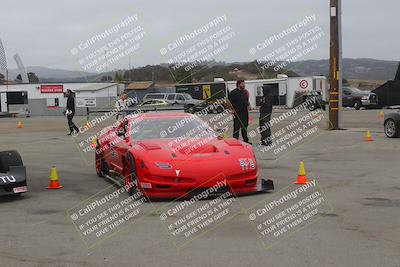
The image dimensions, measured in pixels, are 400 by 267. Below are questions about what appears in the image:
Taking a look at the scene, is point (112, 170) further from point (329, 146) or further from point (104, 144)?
point (329, 146)

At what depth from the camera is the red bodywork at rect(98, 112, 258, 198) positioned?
301 inches

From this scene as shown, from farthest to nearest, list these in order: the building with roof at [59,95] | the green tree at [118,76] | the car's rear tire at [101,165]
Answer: the green tree at [118,76] < the building with roof at [59,95] < the car's rear tire at [101,165]

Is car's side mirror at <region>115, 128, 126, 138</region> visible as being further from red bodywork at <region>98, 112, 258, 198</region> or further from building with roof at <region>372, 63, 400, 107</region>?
building with roof at <region>372, 63, 400, 107</region>

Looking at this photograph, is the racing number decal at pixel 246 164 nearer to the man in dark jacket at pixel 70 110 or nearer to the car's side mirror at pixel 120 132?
the car's side mirror at pixel 120 132

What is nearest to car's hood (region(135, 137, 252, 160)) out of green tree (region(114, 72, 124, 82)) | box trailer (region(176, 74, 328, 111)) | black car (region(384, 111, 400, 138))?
black car (region(384, 111, 400, 138))

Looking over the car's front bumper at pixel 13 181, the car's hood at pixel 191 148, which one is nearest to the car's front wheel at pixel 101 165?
the car's hood at pixel 191 148

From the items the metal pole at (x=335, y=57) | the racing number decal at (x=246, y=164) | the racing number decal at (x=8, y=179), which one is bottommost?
the racing number decal at (x=8, y=179)

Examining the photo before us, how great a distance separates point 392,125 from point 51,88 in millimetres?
44736

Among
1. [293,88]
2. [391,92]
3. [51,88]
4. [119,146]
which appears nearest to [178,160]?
[119,146]

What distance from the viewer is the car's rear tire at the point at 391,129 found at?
16297 millimetres

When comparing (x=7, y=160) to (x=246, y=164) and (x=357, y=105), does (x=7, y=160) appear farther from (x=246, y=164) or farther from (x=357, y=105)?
(x=357, y=105)

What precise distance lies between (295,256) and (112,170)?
528cm

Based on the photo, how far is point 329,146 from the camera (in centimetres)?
1490

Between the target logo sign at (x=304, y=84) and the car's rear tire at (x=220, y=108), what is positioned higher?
the target logo sign at (x=304, y=84)
